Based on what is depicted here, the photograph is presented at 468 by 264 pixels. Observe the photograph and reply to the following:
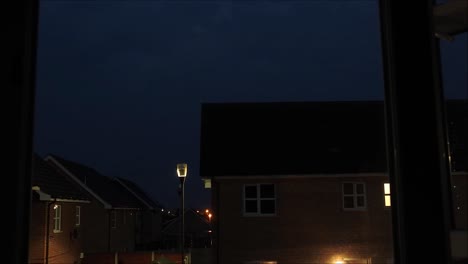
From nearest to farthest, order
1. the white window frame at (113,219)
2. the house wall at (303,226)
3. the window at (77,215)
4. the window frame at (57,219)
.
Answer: the house wall at (303,226) → the window frame at (57,219) → the window at (77,215) → the white window frame at (113,219)

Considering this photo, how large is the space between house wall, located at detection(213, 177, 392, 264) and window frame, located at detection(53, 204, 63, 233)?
620 cm

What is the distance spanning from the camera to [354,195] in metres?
16.5

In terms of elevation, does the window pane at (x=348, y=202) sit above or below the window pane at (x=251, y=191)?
below

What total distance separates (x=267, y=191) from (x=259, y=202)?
42cm

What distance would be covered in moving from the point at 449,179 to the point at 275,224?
15350 mm

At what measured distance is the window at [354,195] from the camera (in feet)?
54.0

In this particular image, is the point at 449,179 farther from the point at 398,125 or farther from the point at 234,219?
the point at 234,219

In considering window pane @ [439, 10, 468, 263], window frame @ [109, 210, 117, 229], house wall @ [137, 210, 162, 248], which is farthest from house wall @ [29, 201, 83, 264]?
window pane @ [439, 10, 468, 263]

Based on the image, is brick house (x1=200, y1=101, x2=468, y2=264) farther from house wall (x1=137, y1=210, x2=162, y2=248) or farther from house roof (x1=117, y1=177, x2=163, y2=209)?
house roof (x1=117, y1=177, x2=163, y2=209)

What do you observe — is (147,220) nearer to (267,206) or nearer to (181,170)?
(267,206)

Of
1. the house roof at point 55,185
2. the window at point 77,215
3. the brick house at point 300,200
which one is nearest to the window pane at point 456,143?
the brick house at point 300,200

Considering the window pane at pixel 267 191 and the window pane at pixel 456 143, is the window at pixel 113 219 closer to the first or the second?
the window pane at pixel 267 191

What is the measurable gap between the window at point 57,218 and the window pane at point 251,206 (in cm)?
706

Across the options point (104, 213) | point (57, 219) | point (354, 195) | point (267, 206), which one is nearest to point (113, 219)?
point (104, 213)
